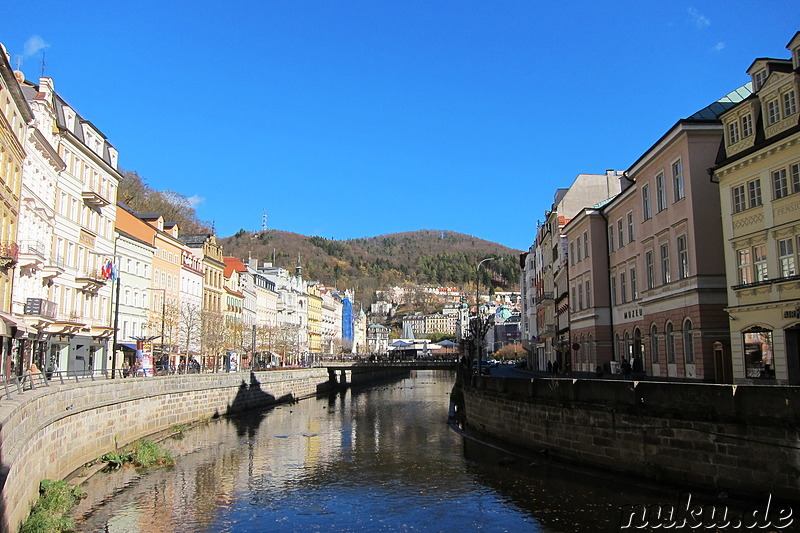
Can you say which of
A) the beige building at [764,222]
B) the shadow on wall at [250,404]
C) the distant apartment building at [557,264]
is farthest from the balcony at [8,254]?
the distant apartment building at [557,264]

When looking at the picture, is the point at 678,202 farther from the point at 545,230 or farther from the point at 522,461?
the point at 545,230

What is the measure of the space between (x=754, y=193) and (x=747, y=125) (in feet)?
9.29

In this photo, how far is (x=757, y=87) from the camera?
27.4 m

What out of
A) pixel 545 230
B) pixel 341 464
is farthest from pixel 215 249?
pixel 341 464

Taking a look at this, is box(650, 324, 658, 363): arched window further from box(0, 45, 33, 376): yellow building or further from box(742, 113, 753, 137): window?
box(0, 45, 33, 376): yellow building

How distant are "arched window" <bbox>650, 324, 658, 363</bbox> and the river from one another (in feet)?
33.5

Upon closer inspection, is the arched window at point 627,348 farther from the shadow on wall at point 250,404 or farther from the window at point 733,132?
the shadow on wall at point 250,404

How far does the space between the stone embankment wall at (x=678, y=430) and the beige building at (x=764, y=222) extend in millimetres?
6972

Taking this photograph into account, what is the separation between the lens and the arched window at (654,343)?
3425 centimetres

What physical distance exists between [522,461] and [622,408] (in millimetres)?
6093

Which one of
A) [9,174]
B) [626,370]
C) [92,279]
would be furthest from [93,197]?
[626,370]

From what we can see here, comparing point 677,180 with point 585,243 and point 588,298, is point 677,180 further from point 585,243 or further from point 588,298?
point 588,298

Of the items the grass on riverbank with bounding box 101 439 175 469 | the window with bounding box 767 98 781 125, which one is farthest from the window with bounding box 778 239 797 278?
the grass on riverbank with bounding box 101 439 175 469

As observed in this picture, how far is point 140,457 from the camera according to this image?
2700 centimetres
